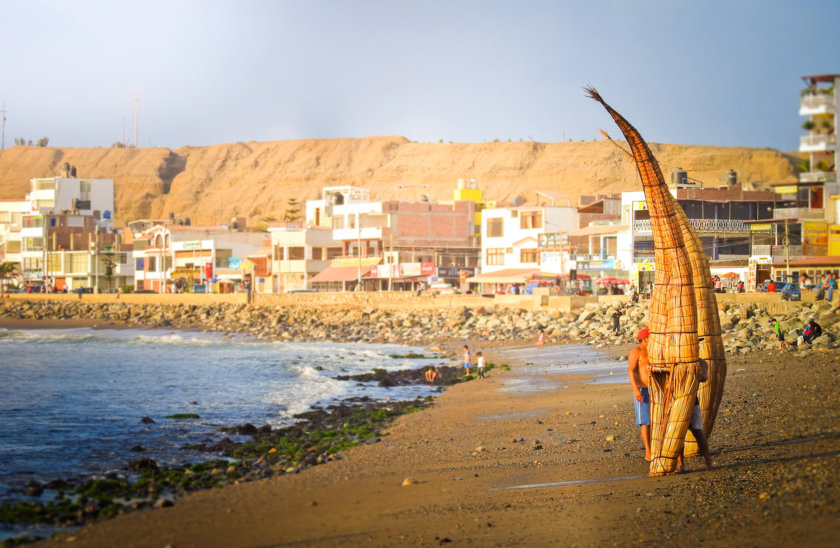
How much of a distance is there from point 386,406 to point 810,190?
23541 mm

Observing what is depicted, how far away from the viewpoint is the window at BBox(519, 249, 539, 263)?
58.4 meters

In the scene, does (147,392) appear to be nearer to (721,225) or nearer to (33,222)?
(721,225)

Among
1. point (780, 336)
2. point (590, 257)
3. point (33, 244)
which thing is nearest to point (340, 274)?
point (590, 257)

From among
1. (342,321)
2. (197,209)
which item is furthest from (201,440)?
(197,209)

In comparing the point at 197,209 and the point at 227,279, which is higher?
the point at 197,209

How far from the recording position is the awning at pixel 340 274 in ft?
208

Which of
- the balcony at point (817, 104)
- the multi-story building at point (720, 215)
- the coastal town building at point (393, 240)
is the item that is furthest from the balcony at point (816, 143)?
the coastal town building at point (393, 240)

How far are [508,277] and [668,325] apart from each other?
45.4 meters

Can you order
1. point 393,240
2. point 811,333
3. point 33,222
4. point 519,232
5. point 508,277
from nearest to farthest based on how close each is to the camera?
point 811,333 → point 508,277 → point 519,232 → point 393,240 → point 33,222

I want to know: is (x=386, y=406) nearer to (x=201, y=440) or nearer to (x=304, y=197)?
(x=201, y=440)

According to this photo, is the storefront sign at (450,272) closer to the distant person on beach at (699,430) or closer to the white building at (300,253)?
the white building at (300,253)

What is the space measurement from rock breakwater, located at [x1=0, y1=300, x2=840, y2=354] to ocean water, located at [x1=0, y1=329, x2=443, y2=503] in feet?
12.8

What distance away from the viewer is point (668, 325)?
930 centimetres

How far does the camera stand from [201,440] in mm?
16891
